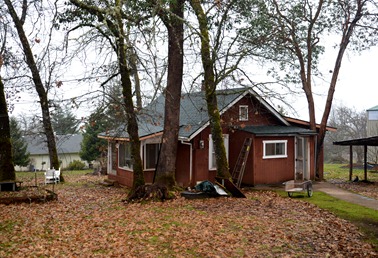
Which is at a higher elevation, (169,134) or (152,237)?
(169,134)

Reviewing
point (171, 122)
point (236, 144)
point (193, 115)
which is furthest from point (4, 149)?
point (236, 144)

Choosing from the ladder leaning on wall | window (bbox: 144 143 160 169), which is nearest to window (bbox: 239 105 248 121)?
the ladder leaning on wall

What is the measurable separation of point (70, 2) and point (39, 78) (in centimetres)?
850

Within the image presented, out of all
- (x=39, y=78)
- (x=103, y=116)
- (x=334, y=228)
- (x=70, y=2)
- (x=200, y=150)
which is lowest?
(x=334, y=228)

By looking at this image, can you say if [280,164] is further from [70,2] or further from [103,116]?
[70,2]

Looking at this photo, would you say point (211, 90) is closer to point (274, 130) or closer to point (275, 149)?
point (274, 130)

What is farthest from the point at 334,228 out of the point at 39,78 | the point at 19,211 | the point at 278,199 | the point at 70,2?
the point at 39,78

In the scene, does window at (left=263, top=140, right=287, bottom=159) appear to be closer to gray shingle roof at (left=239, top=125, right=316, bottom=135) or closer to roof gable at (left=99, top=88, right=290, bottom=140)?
gray shingle roof at (left=239, top=125, right=316, bottom=135)

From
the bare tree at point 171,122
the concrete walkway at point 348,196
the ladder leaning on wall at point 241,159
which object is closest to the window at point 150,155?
the bare tree at point 171,122

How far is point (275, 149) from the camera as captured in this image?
18312mm

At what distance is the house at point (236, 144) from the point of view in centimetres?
1706

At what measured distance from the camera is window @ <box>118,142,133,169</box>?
1913 centimetres

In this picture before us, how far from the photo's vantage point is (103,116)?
485 inches

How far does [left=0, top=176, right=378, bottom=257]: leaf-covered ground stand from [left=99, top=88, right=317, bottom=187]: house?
4.66 meters
